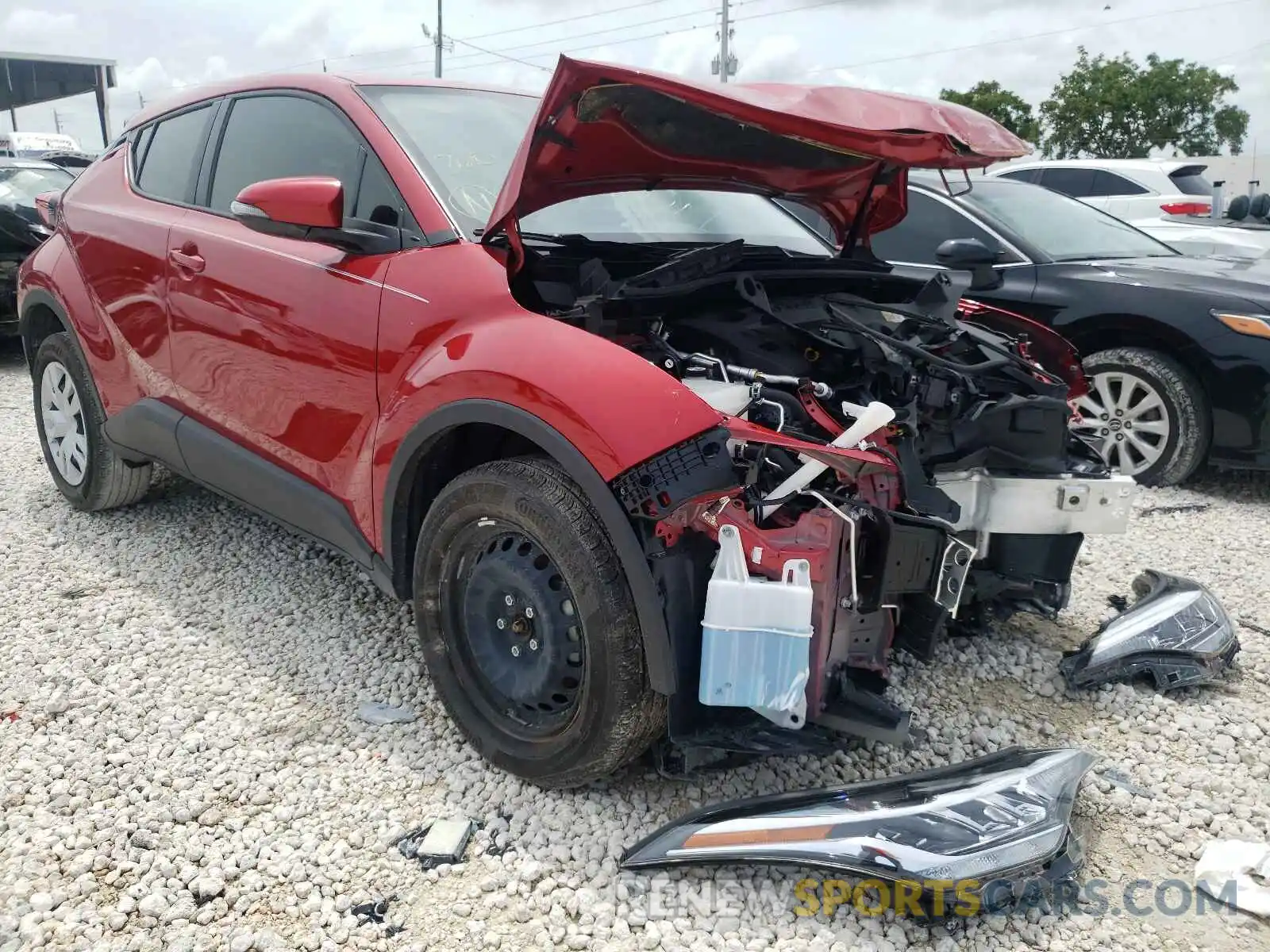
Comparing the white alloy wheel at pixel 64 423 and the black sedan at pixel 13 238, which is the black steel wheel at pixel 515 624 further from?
the black sedan at pixel 13 238

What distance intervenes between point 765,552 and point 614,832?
0.81 m

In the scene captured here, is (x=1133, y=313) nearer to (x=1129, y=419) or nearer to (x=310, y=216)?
(x=1129, y=419)

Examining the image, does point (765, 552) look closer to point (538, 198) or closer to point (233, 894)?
point (538, 198)

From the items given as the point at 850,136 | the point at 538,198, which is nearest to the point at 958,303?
the point at 850,136

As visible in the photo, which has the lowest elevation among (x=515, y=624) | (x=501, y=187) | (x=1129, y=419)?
(x=515, y=624)

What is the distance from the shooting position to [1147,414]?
16.5 ft

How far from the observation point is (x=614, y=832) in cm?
231

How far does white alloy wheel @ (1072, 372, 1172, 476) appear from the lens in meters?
4.95

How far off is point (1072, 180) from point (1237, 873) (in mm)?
11074

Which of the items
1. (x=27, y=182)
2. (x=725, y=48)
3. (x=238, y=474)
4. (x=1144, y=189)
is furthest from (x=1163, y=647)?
(x=725, y=48)

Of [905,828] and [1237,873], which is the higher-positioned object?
[905,828]

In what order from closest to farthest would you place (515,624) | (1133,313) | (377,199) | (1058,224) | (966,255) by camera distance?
1. (515,624)
2. (377,199)
3. (966,255)
4. (1133,313)
5. (1058,224)

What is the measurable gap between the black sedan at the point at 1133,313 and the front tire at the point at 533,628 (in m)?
2.73

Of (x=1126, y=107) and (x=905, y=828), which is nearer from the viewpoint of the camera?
(x=905, y=828)
